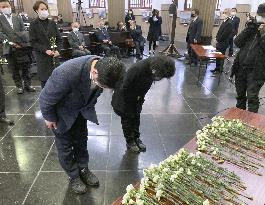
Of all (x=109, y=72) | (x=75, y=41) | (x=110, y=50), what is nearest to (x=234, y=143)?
(x=109, y=72)

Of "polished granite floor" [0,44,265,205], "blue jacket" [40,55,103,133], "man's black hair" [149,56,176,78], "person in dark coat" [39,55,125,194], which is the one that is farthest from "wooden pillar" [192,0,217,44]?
"blue jacket" [40,55,103,133]

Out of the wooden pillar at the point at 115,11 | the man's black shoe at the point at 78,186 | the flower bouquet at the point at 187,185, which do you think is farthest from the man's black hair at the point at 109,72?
the wooden pillar at the point at 115,11

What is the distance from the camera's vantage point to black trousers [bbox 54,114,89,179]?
256 centimetres

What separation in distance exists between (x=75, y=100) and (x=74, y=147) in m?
0.63

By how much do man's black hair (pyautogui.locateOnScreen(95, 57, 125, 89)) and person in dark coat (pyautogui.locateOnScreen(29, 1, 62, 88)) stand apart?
9.69ft

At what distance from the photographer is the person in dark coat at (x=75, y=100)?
1.98m

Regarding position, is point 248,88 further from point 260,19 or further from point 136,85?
point 136,85

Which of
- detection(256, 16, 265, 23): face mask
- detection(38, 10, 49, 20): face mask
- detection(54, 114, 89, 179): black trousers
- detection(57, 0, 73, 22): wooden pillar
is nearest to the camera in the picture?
detection(54, 114, 89, 179): black trousers

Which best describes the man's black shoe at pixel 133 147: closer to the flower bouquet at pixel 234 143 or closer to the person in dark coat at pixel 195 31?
the flower bouquet at pixel 234 143

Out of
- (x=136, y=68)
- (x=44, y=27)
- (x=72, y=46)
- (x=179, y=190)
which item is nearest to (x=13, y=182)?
(x=136, y=68)

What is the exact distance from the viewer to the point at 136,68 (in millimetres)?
2992

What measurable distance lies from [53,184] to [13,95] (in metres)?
3.22

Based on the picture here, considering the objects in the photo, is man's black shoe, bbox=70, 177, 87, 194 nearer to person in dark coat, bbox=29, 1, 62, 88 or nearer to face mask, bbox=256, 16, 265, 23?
person in dark coat, bbox=29, 1, 62, 88

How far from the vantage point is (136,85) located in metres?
3.06
